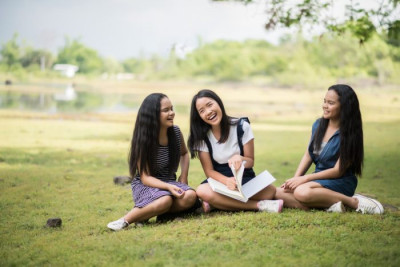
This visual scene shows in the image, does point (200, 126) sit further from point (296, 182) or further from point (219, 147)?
point (296, 182)

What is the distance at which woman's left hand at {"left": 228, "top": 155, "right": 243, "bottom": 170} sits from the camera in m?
4.42

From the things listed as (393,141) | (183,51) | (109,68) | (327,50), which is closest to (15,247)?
(183,51)

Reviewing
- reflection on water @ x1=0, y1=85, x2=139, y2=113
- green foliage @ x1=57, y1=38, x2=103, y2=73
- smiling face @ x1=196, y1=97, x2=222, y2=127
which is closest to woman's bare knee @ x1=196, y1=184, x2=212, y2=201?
smiling face @ x1=196, y1=97, x2=222, y2=127

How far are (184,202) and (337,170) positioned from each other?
59.7 inches

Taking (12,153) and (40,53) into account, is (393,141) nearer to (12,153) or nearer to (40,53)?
(12,153)

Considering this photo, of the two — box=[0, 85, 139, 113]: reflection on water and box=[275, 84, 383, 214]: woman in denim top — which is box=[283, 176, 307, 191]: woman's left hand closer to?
box=[275, 84, 383, 214]: woman in denim top

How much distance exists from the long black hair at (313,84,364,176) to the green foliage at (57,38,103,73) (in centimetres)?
7739

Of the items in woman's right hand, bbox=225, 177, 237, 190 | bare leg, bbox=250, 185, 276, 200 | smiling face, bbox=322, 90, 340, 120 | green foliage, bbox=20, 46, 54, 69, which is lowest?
bare leg, bbox=250, 185, 276, 200

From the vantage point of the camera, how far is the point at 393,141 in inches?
492

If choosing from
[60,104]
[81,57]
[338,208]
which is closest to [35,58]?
[81,57]

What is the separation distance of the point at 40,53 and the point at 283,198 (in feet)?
230

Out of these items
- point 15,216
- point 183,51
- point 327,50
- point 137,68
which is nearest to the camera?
point 15,216

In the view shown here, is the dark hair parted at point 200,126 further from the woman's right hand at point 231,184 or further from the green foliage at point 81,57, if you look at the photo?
the green foliage at point 81,57

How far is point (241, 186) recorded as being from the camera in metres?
4.57
